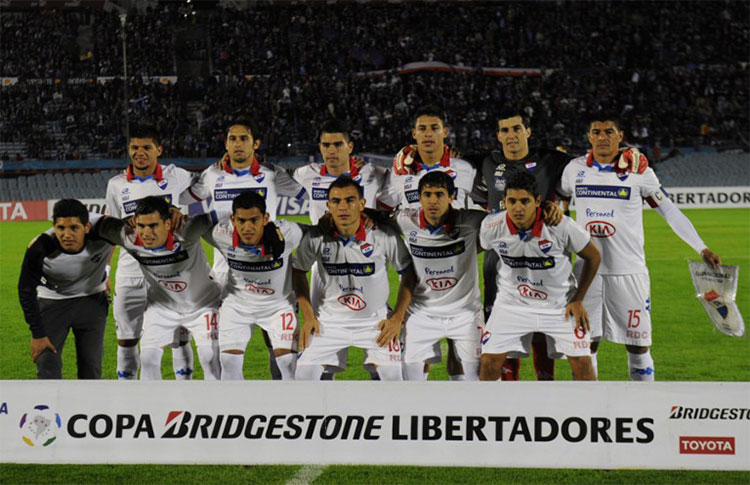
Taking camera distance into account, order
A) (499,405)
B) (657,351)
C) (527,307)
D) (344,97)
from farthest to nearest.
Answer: (344,97) → (657,351) → (527,307) → (499,405)

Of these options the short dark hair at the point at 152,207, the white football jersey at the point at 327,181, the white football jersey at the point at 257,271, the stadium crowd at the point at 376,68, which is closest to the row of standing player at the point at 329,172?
the white football jersey at the point at 327,181

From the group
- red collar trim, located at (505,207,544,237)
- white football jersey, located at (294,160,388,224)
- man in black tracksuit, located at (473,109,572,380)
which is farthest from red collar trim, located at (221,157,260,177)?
red collar trim, located at (505,207,544,237)

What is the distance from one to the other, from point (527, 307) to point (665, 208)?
151cm

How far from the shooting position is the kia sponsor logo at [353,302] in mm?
5608

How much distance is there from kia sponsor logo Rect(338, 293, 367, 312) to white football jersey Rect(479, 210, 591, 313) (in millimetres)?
880

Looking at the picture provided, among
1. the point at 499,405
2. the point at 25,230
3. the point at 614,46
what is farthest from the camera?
the point at 614,46

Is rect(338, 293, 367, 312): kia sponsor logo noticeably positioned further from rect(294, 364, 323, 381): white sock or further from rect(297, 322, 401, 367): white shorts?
rect(294, 364, 323, 381): white sock

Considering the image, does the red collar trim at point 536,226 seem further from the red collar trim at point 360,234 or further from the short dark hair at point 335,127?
the short dark hair at point 335,127

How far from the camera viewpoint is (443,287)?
224 inches

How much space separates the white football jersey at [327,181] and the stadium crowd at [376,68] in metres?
Answer: 20.7

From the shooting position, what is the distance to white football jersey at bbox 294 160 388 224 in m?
6.52

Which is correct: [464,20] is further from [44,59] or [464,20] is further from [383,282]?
[383,282]

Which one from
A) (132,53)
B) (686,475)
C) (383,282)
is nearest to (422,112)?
(383,282)

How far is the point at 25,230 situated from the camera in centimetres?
2039
